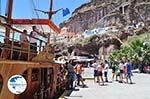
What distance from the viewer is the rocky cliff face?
117 meters

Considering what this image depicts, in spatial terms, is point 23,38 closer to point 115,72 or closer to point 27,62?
point 27,62

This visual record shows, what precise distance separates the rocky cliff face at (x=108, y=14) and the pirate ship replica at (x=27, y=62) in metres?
96.6

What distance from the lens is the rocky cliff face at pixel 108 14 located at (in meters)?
117

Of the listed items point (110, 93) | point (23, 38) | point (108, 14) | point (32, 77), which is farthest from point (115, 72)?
point (108, 14)

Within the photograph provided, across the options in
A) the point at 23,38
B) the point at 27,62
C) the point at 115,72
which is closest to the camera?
the point at 27,62

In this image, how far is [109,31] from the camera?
10725cm

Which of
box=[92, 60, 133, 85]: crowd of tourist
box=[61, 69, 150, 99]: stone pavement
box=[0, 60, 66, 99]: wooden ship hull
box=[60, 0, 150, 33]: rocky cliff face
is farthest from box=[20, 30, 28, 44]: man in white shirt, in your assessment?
box=[60, 0, 150, 33]: rocky cliff face

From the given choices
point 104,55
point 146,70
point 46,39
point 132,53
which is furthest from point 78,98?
point 104,55

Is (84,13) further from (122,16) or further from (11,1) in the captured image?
(11,1)

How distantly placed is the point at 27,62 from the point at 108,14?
120 meters

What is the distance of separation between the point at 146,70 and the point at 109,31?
5509 cm

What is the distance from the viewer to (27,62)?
1070 cm

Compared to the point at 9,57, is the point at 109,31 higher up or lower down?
higher up

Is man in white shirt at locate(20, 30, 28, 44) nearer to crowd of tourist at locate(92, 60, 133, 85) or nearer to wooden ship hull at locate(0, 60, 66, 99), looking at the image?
wooden ship hull at locate(0, 60, 66, 99)
